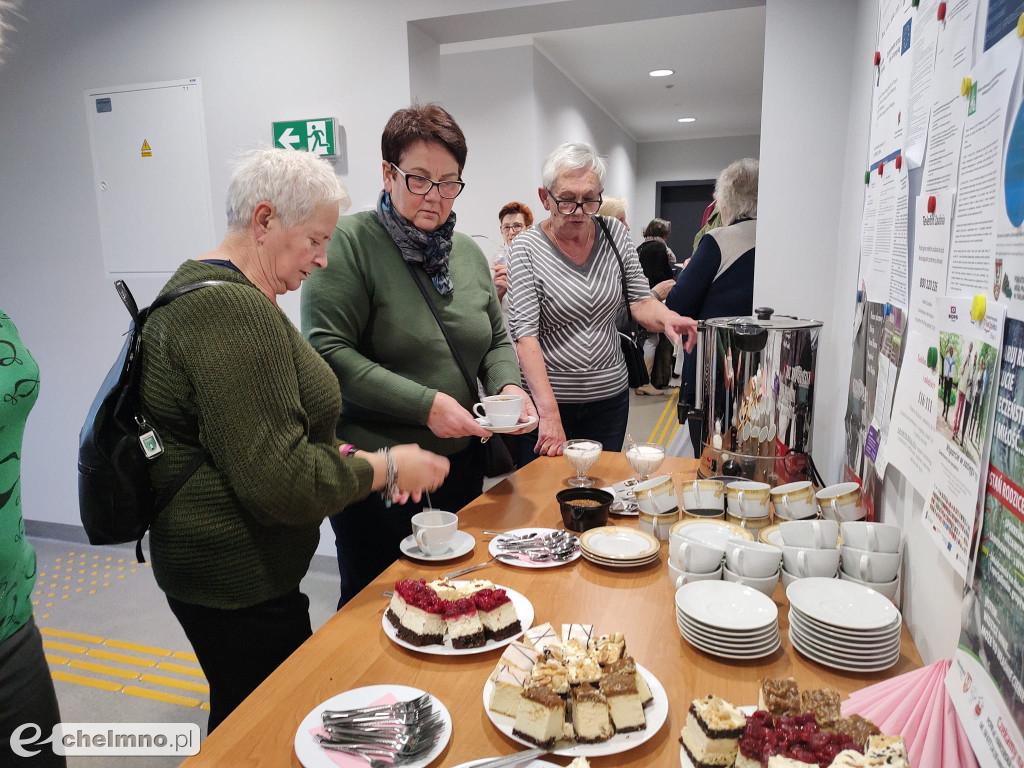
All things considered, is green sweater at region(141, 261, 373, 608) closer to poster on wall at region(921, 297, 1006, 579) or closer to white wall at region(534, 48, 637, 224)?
poster on wall at region(921, 297, 1006, 579)

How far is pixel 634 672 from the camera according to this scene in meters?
0.85

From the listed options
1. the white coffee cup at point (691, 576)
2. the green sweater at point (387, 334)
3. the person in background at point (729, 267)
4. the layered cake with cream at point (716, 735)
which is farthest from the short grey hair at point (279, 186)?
the person in background at point (729, 267)

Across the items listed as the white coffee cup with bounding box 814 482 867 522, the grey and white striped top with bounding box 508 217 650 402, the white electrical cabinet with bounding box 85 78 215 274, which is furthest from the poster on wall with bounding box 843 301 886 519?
the white electrical cabinet with bounding box 85 78 215 274

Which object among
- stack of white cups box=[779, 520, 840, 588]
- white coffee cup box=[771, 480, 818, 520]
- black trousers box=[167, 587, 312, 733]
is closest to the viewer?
stack of white cups box=[779, 520, 840, 588]

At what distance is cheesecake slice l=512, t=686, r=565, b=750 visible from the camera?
796 millimetres

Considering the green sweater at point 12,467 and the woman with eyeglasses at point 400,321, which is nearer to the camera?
the green sweater at point 12,467

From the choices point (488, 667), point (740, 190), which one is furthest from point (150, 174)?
point (488, 667)

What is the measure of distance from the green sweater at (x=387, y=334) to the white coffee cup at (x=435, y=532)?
0.95 feet

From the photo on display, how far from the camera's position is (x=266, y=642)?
1.28 meters

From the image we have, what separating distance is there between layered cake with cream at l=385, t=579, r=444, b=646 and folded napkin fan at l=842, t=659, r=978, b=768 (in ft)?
1.85

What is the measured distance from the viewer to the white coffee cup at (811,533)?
119 cm

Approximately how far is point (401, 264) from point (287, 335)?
0.62 meters

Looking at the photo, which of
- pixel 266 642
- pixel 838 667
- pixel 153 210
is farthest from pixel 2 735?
pixel 153 210

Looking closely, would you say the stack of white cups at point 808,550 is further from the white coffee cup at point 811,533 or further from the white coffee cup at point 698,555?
the white coffee cup at point 698,555
